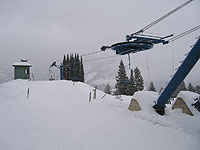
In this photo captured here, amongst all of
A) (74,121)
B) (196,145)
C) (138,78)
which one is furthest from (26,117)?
(138,78)

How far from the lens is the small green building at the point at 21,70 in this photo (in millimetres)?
28266

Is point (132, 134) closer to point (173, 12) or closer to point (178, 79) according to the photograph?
point (178, 79)

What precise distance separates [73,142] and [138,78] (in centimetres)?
3612

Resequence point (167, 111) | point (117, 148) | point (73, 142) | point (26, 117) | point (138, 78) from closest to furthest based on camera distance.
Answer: point (117, 148)
point (73, 142)
point (26, 117)
point (167, 111)
point (138, 78)

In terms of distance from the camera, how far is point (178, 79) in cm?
749

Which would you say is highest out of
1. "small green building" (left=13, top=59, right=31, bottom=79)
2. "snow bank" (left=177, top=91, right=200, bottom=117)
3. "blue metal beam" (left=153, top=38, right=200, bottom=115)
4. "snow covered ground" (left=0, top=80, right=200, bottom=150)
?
"small green building" (left=13, top=59, right=31, bottom=79)

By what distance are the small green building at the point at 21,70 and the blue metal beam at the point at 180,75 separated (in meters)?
27.4

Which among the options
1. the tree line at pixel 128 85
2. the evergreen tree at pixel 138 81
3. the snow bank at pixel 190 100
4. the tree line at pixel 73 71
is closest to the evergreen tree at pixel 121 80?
the tree line at pixel 128 85

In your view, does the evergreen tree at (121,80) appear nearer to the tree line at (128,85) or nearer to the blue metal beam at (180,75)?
the tree line at (128,85)

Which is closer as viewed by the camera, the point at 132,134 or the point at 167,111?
the point at 132,134

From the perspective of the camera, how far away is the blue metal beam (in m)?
6.73

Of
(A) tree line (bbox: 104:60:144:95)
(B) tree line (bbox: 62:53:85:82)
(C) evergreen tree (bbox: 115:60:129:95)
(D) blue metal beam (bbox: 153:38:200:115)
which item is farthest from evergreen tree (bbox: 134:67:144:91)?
(D) blue metal beam (bbox: 153:38:200:115)

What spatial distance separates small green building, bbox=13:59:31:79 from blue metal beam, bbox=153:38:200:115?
89.8ft

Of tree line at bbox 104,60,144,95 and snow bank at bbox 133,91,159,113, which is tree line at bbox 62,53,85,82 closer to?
tree line at bbox 104,60,144,95
